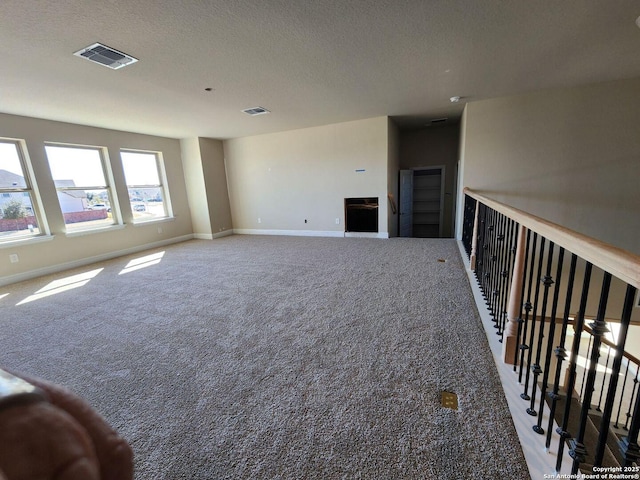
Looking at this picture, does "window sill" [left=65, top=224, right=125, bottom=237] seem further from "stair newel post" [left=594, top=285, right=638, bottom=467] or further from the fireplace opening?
"stair newel post" [left=594, top=285, right=638, bottom=467]

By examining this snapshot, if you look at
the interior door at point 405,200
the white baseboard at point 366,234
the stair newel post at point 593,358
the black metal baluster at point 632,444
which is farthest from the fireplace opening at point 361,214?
the black metal baluster at point 632,444

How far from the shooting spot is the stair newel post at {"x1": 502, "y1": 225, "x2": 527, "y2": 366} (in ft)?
4.96

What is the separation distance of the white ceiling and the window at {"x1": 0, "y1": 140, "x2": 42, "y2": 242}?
657 mm

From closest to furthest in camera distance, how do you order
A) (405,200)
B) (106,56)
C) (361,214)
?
1. (106,56)
2. (361,214)
3. (405,200)

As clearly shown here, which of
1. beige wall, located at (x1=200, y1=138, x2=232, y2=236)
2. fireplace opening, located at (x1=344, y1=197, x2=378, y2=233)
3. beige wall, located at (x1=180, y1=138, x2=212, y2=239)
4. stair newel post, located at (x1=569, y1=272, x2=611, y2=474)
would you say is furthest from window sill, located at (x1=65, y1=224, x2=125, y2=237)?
stair newel post, located at (x1=569, y1=272, x2=611, y2=474)

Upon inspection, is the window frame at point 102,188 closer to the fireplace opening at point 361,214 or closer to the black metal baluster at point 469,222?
the fireplace opening at point 361,214

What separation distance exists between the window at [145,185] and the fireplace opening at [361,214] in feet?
14.2

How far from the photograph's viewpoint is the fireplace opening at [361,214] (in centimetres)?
596

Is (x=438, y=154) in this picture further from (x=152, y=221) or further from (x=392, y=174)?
(x=152, y=221)

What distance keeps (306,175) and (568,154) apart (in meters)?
4.72

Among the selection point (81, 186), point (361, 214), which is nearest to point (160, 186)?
point (81, 186)

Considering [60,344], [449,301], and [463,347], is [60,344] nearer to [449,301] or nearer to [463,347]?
[463,347]

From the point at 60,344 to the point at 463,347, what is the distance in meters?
3.20

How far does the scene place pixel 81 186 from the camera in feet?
15.9
